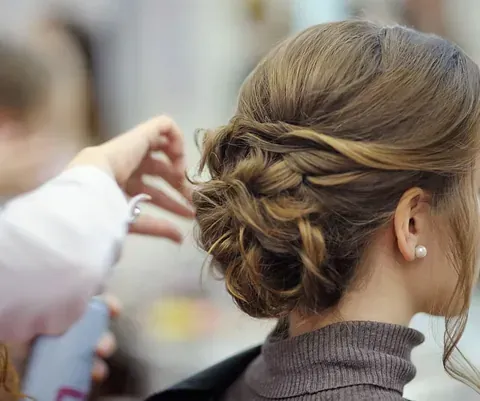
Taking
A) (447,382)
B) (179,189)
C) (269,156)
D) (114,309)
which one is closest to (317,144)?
(269,156)

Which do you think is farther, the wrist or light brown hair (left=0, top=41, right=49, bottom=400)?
light brown hair (left=0, top=41, right=49, bottom=400)

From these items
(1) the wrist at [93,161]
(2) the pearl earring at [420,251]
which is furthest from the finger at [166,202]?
(2) the pearl earring at [420,251]

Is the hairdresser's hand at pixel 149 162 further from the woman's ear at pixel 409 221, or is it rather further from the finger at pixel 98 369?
the woman's ear at pixel 409 221

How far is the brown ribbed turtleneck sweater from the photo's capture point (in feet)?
1.85

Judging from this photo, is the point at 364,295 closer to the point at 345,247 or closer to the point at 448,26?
the point at 345,247

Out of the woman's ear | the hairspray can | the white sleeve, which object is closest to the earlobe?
the woman's ear

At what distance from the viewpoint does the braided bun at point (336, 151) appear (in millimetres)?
548

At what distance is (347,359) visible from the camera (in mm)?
571

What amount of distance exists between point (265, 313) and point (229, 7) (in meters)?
0.78

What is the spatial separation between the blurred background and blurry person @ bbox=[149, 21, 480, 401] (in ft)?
1.48

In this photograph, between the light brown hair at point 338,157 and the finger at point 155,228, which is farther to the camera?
the finger at point 155,228

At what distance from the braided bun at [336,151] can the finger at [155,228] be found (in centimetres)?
25

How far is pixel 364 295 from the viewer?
0.59 meters

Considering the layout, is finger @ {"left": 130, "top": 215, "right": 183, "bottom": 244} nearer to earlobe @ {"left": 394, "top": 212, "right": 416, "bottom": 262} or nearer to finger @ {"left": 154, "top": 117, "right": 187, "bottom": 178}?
finger @ {"left": 154, "top": 117, "right": 187, "bottom": 178}
